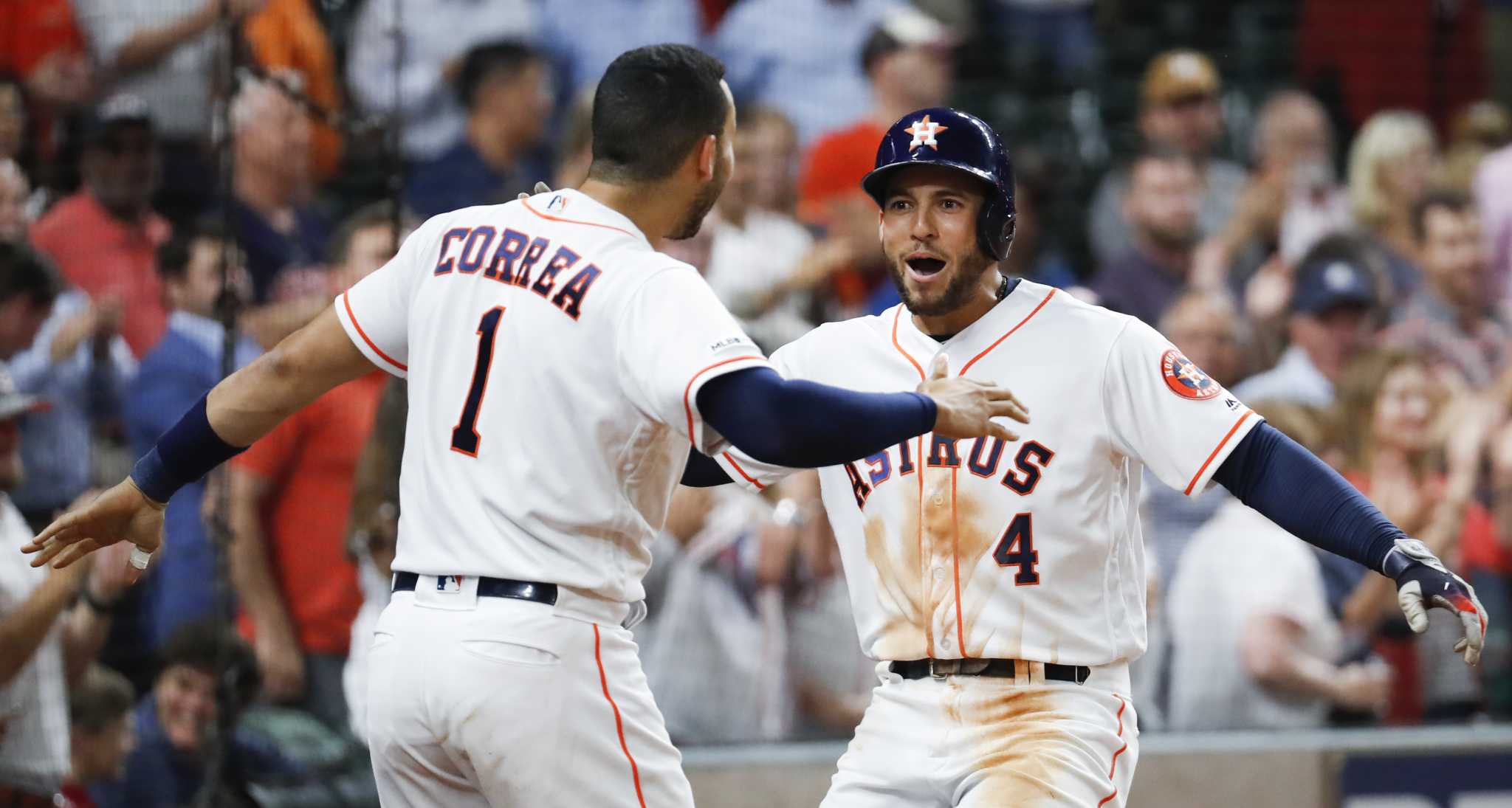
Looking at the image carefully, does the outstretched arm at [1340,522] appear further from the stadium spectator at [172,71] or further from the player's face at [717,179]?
the stadium spectator at [172,71]

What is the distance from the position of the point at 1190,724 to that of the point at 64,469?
3719 millimetres

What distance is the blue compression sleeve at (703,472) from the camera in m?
3.88

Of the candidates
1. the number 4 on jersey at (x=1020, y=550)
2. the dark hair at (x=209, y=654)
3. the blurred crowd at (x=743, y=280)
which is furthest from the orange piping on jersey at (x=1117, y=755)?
the dark hair at (x=209, y=654)

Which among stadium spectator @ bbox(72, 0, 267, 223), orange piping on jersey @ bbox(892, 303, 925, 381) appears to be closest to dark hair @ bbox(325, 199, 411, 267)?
stadium spectator @ bbox(72, 0, 267, 223)

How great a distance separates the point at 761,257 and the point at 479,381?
3.65 meters

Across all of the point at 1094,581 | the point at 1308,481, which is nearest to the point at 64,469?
the point at 1094,581

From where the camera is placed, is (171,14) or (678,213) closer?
(678,213)

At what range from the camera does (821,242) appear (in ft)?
22.9

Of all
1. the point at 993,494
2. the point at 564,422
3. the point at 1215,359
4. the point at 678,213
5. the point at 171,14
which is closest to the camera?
the point at 564,422

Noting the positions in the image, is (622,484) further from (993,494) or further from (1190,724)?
(1190,724)

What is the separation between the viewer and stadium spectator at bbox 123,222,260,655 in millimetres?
5566

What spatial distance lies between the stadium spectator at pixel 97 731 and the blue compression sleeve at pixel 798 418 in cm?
308

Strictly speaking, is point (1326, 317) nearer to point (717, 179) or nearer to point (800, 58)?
point (800, 58)

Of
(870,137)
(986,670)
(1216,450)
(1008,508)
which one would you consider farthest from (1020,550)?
(870,137)
